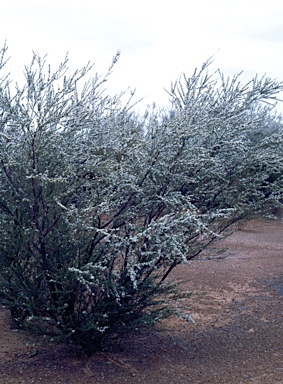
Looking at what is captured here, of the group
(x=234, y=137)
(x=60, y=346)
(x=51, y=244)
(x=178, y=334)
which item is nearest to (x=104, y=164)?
(x=51, y=244)

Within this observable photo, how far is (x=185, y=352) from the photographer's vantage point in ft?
19.3

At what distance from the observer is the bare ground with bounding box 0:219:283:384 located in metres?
5.14

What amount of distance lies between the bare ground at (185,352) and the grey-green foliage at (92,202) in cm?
31

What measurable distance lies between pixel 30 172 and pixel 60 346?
206 cm

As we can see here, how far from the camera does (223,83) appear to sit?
21.3ft

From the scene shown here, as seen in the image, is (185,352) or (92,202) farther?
(185,352)

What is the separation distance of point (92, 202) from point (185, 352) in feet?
6.64

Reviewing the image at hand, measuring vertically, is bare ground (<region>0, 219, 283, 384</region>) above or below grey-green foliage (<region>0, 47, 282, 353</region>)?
below

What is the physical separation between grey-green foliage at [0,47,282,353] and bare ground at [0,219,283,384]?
1.01ft

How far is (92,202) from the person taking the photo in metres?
4.97

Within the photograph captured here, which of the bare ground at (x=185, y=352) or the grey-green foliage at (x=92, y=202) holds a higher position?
the grey-green foliage at (x=92, y=202)

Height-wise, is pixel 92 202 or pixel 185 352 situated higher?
pixel 92 202

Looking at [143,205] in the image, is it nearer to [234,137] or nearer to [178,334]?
[234,137]

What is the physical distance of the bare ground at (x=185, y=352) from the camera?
514 cm
